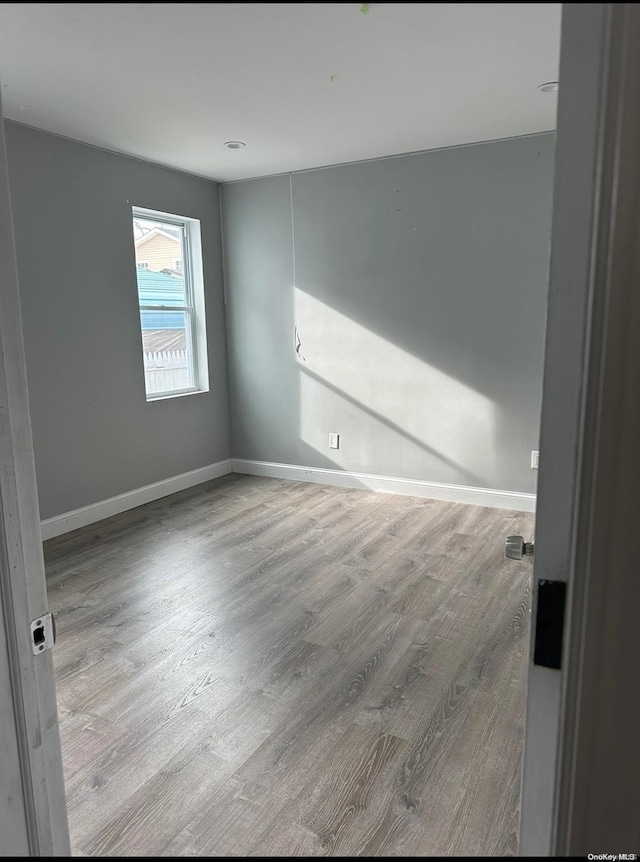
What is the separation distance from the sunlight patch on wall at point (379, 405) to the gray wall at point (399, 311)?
0.03 ft

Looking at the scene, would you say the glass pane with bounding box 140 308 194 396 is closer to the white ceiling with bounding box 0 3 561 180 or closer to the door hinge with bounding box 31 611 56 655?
the white ceiling with bounding box 0 3 561 180

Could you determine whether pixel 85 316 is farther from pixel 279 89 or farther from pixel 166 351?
pixel 279 89

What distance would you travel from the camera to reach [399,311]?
14.8 feet

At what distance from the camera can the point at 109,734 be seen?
6.46ft

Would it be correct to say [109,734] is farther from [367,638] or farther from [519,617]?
[519,617]

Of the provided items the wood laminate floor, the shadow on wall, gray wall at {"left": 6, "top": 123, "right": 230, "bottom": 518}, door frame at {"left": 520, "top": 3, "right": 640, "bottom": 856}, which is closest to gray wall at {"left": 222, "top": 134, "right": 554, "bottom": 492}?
the shadow on wall

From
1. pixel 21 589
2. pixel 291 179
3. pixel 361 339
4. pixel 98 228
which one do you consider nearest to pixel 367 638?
pixel 21 589

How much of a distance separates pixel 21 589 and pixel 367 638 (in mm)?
1864

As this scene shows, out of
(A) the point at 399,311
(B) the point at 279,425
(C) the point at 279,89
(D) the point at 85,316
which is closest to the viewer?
(C) the point at 279,89

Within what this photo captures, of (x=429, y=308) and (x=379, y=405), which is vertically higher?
(x=429, y=308)

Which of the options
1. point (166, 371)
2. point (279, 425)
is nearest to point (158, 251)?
point (166, 371)

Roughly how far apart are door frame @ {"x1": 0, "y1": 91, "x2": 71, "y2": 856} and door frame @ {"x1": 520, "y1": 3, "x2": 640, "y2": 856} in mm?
803

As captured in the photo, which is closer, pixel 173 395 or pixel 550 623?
pixel 550 623

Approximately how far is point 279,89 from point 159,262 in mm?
2141
